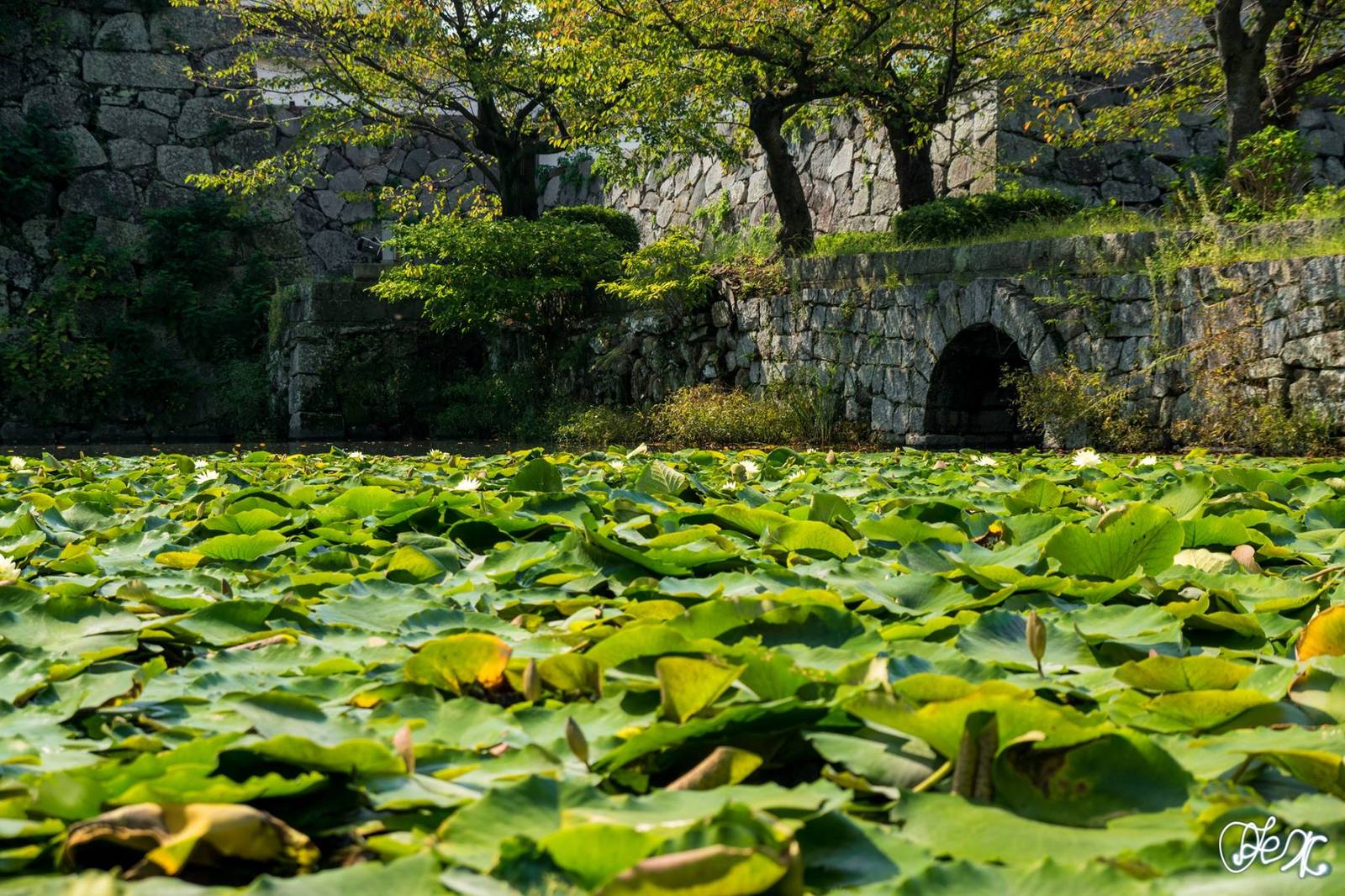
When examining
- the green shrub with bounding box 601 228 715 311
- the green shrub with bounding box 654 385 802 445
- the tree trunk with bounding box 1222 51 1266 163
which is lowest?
the green shrub with bounding box 654 385 802 445

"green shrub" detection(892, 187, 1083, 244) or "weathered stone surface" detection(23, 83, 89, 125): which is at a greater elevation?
"weathered stone surface" detection(23, 83, 89, 125)

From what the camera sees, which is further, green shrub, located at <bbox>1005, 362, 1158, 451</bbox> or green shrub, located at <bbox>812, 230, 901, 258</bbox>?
green shrub, located at <bbox>812, 230, 901, 258</bbox>

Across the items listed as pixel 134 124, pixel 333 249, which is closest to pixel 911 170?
pixel 333 249

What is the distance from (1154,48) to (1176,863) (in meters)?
12.3

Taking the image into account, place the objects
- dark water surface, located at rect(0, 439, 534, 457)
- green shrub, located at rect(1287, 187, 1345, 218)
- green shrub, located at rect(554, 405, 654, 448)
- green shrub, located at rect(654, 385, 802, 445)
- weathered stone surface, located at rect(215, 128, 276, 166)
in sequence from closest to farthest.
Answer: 1. green shrub, located at rect(1287, 187, 1345, 218)
2. green shrub, located at rect(654, 385, 802, 445)
3. dark water surface, located at rect(0, 439, 534, 457)
4. green shrub, located at rect(554, 405, 654, 448)
5. weathered stone surface, located at rect(215, 128, 276, 166)

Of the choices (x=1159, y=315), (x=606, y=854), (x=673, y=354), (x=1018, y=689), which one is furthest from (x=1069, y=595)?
(x=673, y=354)

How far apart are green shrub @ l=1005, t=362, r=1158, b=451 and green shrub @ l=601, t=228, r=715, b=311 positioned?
12.9 ft

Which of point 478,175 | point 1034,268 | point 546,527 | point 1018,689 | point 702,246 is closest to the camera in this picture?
point 1018,689

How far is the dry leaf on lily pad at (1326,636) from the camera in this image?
1098 mm

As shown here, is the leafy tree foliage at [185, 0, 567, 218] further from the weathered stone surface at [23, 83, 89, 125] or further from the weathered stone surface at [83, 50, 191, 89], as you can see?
the weathered stone surface at [23, 83, 89, 125]

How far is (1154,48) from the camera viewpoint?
11352 mm

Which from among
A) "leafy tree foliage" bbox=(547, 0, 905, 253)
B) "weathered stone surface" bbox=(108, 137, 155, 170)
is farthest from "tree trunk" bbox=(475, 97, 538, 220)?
"weathered stone surface" bbox=(108, 137, 155, 170)

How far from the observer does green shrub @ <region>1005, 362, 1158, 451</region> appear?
795cm

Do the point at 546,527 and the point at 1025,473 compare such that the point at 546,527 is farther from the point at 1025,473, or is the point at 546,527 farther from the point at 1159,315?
the point at 1159,315
